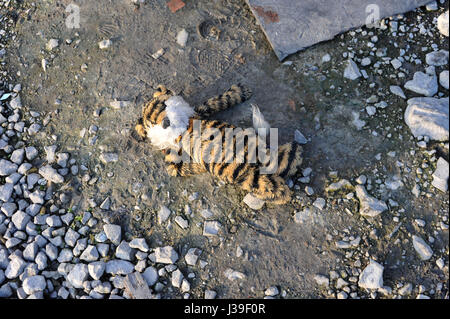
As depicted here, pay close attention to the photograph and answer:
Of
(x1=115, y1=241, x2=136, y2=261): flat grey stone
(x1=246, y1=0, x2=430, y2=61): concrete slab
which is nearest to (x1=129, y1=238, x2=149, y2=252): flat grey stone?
(x1=115, y1=241, x2=136, y2=261): flat grey stone

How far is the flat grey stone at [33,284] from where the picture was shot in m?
3.32

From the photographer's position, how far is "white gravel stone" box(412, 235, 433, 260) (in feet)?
10.3

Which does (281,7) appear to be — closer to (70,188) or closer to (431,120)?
(431,120)

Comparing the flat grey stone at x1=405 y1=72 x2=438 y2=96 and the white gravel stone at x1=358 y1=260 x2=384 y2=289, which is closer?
the white gravel stone at x1=358 y1=260 x2=384 y2=289

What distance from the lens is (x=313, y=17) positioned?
385 centimetres

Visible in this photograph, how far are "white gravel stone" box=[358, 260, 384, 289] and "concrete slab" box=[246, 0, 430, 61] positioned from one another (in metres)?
2.10

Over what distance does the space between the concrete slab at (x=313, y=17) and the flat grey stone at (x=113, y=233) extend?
2.26 metres

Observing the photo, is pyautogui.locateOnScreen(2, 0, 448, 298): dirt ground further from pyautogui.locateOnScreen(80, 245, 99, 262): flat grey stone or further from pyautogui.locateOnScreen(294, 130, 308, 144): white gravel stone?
pyautogui.locateOnScreen(80, 245, 99, 262): flat grey stone

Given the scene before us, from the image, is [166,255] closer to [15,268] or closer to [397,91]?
[15,268]

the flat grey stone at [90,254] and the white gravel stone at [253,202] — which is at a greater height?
the white gravel stone at [253,202]

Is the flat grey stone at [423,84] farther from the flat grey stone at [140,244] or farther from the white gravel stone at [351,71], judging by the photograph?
the flat grey stone at [140,244]

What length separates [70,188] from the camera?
3.67 metres

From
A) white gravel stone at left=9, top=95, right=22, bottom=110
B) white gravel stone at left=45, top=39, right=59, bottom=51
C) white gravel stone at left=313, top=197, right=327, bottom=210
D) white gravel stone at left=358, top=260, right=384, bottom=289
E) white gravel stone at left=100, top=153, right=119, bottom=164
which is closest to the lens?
white gravel stone at left=358, top=260, right=384, bottom=289

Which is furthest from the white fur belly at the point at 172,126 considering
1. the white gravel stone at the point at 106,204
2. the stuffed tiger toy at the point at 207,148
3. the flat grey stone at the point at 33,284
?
the flat grey stone at the point at 33,284
